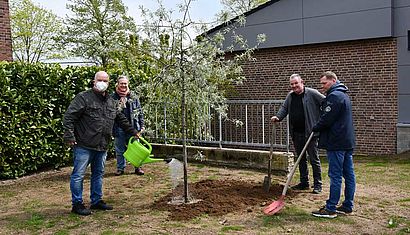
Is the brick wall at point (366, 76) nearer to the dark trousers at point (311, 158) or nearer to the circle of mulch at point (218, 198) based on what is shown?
the dark trousers at point (311, 158)

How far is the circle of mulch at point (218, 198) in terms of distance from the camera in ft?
18.7

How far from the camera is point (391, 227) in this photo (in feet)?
16.6

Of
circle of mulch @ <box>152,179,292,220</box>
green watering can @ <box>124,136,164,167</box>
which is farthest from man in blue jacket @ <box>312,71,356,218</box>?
green watering can @ <box>124,136,164,167</box>

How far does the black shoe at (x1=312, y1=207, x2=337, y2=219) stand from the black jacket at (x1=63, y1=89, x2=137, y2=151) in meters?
2.86

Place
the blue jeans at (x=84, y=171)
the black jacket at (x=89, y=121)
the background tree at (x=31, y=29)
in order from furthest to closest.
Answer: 1. the background tree at (x=31, y=29)
2. the blue jeans at (x=84, y=171)
3. the black jacket at (x=89, y=121)

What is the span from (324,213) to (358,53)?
827 cm

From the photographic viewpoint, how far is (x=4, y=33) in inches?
396

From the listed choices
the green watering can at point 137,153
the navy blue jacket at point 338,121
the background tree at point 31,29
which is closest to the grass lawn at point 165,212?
the green watering can at point 137,153

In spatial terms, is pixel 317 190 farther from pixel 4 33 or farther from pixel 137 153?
pixel 4 33

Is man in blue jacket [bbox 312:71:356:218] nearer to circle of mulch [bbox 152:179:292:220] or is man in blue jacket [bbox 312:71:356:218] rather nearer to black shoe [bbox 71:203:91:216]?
circle of mulch [bbox 152:179:292:220]

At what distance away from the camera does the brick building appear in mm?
12016

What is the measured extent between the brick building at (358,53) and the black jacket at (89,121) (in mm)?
8940

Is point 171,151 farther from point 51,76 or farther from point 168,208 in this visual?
point 168,208

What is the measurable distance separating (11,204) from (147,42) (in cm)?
315
